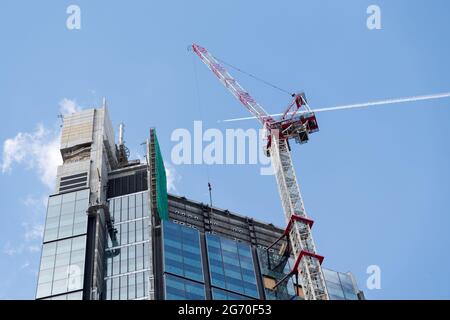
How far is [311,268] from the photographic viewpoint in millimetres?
125000

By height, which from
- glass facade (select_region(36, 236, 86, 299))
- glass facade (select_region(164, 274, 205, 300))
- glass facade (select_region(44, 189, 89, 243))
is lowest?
glass facade (select_region(164, 274, 205, 300))

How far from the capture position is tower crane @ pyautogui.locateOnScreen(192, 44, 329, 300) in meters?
124

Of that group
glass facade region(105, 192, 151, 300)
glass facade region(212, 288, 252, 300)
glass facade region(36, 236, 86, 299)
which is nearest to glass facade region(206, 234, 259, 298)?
glass facade region(212, 288, 252, 300)

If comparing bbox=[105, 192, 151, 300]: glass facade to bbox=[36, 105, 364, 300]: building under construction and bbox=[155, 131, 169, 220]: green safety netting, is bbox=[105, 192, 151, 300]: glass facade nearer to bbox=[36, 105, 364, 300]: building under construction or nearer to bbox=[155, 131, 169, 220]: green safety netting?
bbox=[36, 105, 364, 300]: building under construction

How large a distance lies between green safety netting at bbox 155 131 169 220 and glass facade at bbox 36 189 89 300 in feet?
45.8

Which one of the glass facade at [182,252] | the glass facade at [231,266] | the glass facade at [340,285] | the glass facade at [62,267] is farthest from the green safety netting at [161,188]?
the glass facade at [340,285]

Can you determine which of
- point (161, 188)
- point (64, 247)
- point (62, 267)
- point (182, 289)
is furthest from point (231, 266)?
point (62, 267)

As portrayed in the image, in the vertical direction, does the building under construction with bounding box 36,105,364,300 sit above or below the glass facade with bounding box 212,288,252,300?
above

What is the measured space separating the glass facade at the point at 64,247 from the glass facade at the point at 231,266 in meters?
24.8

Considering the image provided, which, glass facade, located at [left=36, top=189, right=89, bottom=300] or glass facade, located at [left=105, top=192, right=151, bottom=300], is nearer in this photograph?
glass facade, located at [left=36, top=189, right=89, bottom=300]

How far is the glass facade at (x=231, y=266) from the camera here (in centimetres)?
13712

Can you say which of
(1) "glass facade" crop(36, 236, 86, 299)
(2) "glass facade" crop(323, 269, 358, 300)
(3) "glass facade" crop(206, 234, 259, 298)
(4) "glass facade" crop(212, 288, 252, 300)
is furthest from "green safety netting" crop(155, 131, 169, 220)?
(2) "glass facade" crop(323, 269, 358, 300)
